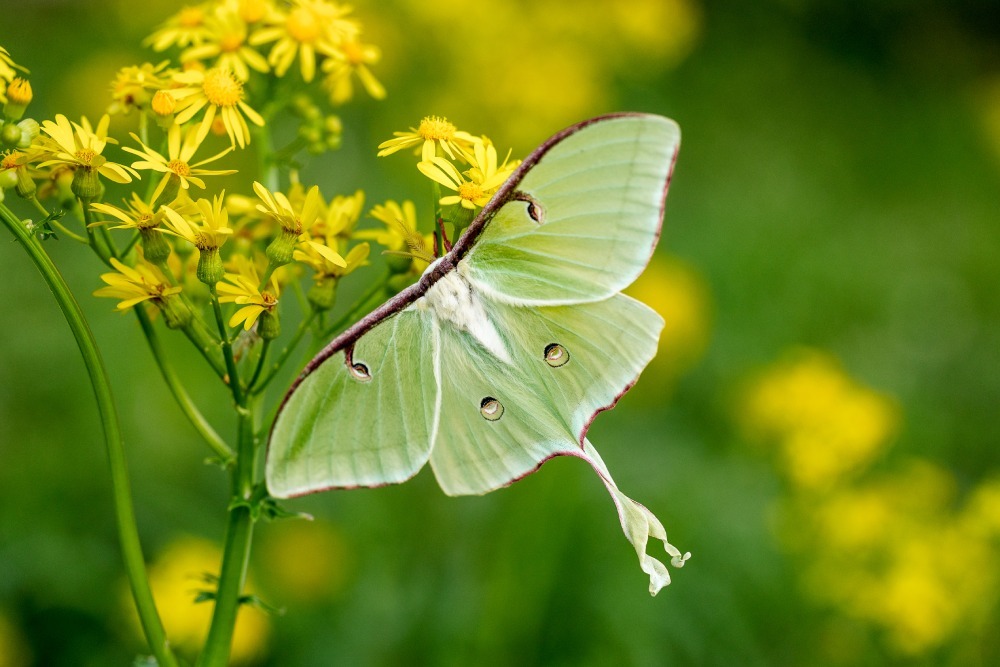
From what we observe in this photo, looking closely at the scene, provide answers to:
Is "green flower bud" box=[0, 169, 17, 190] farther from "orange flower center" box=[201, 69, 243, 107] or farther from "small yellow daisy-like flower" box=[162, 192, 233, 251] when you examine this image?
"orange flower center" box=[201, 69, 243, 107]


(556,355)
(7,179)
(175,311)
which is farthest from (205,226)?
(556,355)

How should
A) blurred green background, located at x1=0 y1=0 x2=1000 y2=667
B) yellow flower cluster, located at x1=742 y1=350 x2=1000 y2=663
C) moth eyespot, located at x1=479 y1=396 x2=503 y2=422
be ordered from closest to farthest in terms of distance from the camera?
moth eyespot, located at x1=479 y1=396 x2=503 y2=422 < yellow flower cluster, located at x1=742 y1=350 x2=1000 y2=663 < blurred green background, located at x1=0 y1=0 x2=1000 y2=667

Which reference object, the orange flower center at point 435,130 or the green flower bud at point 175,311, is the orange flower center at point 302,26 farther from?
the green flower bud at point 175,311

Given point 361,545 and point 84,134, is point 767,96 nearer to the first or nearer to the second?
point 361,545

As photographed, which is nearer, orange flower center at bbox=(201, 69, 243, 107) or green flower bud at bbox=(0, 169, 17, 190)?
green flower bud at bbox=(0, 169, 17, 190)

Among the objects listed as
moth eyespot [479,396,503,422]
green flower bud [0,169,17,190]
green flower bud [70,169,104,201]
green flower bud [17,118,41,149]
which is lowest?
moth eyespot [479,396,503,422]

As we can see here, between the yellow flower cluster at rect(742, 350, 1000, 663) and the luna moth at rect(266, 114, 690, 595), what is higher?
the luna moth at rect(266, 114, 690, 595)

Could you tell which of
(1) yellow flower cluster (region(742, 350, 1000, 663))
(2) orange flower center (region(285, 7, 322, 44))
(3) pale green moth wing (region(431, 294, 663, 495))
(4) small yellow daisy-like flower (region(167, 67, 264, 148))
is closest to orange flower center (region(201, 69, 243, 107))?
(4) small yellow daisy-like flower (region(167, 67, 264, 148))
